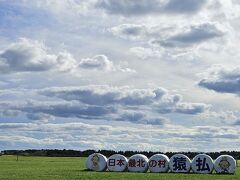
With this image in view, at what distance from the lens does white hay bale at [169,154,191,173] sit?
49875mm

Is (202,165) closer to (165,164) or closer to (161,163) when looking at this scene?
(165,164)

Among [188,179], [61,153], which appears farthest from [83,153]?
[188,179]

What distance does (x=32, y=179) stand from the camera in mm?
37250

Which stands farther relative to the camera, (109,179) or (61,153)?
(61,153)

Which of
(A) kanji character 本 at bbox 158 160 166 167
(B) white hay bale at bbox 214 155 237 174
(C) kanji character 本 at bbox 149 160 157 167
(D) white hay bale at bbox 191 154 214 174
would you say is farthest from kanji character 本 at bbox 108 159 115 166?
(B) white hay bale at bbox 214 155 237 174

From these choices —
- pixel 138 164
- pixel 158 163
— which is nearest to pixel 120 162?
pixel 138 164

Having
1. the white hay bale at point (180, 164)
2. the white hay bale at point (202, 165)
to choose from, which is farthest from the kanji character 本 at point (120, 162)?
the white hay bale at point (202, 165)

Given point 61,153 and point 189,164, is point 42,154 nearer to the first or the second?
point 61,153

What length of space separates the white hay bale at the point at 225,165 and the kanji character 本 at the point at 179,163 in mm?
2775

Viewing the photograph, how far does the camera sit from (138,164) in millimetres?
51656

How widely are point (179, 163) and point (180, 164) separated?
4.9 inches

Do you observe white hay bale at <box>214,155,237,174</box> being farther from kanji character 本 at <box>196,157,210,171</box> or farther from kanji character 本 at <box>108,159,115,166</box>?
kanji character 本 at <box>108,159,115,166</box>

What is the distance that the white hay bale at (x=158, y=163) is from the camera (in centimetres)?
5059

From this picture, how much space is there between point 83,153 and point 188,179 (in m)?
115
